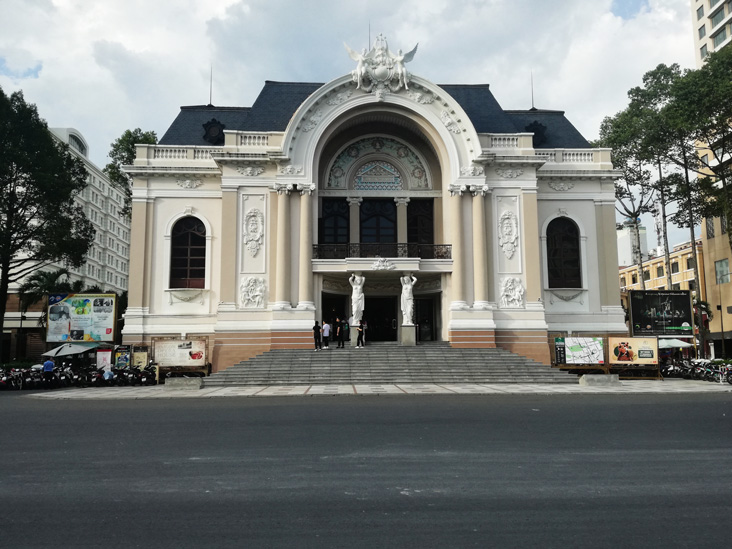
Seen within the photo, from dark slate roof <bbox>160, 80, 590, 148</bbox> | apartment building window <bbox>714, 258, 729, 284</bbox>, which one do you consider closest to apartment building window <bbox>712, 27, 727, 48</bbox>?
apartment building window <bbox>714, 258, 729, 284</bbox>

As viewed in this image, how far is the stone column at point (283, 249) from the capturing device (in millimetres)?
30328

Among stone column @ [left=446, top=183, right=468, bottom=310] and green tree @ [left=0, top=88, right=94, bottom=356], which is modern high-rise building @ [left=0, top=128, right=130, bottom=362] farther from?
stone column @ [left=446, top=183, right=468, bottom=310]

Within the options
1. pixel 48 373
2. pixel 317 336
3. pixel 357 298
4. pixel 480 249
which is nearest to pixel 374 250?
pixel 357 298

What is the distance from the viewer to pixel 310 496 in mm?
6508

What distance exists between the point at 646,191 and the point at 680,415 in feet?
103

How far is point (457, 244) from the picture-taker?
31172mm

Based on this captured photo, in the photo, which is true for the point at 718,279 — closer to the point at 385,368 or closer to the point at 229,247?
the point at 385,368

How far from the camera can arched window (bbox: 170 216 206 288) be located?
32.4 meters

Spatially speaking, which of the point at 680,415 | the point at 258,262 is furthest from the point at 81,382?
the point at 680,415

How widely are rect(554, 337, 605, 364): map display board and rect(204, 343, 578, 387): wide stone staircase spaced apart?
1.43 meters

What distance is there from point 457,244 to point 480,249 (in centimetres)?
117

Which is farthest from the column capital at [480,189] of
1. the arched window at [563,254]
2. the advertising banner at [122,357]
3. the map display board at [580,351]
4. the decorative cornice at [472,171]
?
the advertising banner at [122,357]

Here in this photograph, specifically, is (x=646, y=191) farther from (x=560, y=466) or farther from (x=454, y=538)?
(x=454, y=538)

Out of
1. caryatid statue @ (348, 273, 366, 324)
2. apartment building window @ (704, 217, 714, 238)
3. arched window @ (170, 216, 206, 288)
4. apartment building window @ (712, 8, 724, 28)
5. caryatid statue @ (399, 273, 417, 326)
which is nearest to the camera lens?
caryatid statue @ (348, 273, 366, 324)
